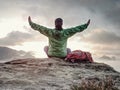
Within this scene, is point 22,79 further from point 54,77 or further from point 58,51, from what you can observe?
point 58,51

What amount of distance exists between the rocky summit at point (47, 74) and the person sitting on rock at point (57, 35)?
1.29m

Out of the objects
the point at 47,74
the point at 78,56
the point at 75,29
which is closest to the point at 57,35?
the point at 75,29

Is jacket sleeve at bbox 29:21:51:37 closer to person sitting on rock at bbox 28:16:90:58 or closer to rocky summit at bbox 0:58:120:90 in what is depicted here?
person sitting on rock at bbox 28:16:90:58

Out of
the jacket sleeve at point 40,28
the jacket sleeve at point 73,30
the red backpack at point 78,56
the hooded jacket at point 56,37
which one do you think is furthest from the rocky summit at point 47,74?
the jacket sleeve at point 73,30

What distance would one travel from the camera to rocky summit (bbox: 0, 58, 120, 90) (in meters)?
10.4

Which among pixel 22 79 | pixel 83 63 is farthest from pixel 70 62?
pixel 22 79

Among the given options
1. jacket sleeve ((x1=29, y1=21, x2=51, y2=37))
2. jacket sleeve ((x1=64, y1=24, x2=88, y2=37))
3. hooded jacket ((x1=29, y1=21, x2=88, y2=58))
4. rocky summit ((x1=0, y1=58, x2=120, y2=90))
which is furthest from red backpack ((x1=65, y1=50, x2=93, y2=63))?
jacket sleeve ((x1=29, y1=21, x2=51, y2=37))

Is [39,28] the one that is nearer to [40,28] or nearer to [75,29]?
[40,28]

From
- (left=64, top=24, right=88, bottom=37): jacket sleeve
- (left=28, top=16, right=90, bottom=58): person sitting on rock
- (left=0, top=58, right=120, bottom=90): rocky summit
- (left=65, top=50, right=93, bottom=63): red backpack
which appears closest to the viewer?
(left=0, top=58, right=120, bottom=90): rocky summit

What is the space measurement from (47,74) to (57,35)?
4288 mm

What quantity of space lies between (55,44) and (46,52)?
0.98m

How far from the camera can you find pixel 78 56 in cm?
1527

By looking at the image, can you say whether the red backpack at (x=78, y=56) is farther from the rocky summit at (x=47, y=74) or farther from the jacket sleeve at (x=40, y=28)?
the jacket sleeve at (x=40, y=28)

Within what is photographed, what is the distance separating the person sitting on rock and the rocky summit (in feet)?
4.24
